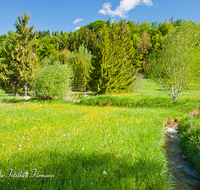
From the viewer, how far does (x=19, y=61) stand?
27250 mm

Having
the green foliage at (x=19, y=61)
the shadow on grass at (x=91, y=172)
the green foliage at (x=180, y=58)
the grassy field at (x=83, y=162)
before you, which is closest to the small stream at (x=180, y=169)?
the grassy field at (x=83, y=162)

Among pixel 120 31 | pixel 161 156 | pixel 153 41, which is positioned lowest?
pixel 161 156

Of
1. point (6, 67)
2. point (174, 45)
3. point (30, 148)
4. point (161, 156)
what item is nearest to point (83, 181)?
point (30, 148)

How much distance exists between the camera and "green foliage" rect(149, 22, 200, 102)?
12492 millimetres

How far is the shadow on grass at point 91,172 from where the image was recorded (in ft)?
8.54

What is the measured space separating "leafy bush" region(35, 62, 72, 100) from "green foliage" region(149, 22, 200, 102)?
11.1 meters

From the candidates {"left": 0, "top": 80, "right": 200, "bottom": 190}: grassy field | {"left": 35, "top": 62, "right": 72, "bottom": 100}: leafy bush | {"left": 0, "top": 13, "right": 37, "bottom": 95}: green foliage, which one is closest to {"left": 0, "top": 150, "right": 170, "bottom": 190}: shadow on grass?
{"left": 0, "top": 80, "right": 200, "bottom": 190}: grassy field

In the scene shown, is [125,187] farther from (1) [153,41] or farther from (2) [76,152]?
(1) [153,41]

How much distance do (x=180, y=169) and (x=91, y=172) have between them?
10.4 feet

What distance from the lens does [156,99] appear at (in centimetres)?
1553

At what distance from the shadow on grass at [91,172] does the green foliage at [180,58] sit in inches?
429

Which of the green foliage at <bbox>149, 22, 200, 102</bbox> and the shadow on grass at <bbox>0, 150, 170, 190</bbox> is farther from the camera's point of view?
the green foliage at <bbox>149, 22, 200, 102</bbox>

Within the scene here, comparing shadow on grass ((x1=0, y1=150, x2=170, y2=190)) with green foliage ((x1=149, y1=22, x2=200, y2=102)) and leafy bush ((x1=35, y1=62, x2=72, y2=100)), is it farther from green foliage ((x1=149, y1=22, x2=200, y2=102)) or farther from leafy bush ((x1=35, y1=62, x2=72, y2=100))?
leafy bush ((x1=35, y1=62, x2=72, y2=100))

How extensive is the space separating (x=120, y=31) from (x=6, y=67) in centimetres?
2591
